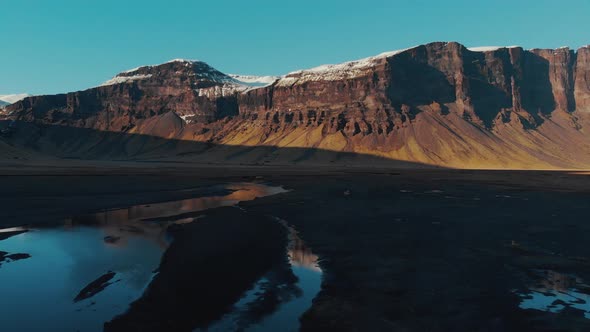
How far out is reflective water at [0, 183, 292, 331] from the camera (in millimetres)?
15500

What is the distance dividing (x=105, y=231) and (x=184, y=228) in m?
6.00

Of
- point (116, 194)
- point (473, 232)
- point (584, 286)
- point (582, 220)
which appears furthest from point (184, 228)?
point (582, 220)

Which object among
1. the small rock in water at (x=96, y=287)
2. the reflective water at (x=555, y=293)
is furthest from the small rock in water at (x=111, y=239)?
the reflective water at (x=555, y=293)

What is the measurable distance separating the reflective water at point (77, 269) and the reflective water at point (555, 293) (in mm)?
16561

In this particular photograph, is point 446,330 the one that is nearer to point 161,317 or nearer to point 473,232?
point 161,317

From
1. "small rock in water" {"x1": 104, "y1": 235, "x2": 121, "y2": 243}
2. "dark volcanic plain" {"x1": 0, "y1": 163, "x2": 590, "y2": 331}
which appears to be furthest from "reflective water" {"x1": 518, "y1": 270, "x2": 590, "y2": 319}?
"small rock in water" {"x1": 104, "y1": 235, "x2": 121, "y2": 243}

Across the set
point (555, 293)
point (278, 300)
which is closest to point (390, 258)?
point (555, 293)

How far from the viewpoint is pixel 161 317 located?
50.9 ft

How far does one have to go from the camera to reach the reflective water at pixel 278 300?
1492 cm

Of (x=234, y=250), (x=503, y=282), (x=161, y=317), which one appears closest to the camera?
(x=161, y=317)

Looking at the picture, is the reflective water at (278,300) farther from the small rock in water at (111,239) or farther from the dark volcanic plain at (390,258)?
the small rock in water at (111,239)

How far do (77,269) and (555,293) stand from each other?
910 inches

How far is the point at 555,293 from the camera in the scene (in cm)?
1894

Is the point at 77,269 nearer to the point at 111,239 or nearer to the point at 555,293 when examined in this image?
the point at 111,239
